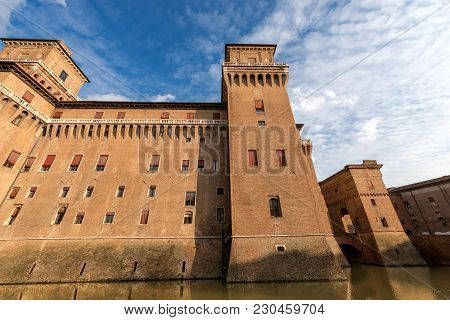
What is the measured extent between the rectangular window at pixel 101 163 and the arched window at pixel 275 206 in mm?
17403

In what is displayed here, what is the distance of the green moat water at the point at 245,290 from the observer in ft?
39.0

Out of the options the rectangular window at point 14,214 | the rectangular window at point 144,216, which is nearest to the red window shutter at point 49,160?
the rectangular window at point 14,214

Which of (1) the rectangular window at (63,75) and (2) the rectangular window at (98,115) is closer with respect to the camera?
(2) the rectangular window at (98,115)

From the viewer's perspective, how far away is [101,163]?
23.1 meters

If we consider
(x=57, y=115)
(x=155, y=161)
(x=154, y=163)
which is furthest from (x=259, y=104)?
(x=57, y=115)

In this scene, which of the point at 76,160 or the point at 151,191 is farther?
the point at 76,160

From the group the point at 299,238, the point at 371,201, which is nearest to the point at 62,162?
the point at 299,238

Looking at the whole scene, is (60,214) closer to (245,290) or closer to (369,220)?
(245,290)

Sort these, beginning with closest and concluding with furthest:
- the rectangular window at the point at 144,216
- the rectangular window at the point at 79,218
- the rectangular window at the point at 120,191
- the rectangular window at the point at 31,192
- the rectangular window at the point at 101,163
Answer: the rectangular window at the point at 79,218, the rectangular window at the point at 144,216, the rectangular window at the point at 31,192, the rectangular window at the point at 120,191, the rectangular window at the point at 101,163

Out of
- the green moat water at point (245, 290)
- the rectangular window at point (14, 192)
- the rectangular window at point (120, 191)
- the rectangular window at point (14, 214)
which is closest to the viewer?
the green moat water at point (245, 290)

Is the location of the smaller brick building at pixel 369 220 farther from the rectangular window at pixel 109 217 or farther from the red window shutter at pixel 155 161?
the rectangular window at pixel 109 217

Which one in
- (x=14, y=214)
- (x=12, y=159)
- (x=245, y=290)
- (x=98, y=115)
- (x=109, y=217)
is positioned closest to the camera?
(x=245, y=290)

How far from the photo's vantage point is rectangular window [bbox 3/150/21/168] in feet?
68.9

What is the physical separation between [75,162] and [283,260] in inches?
884
